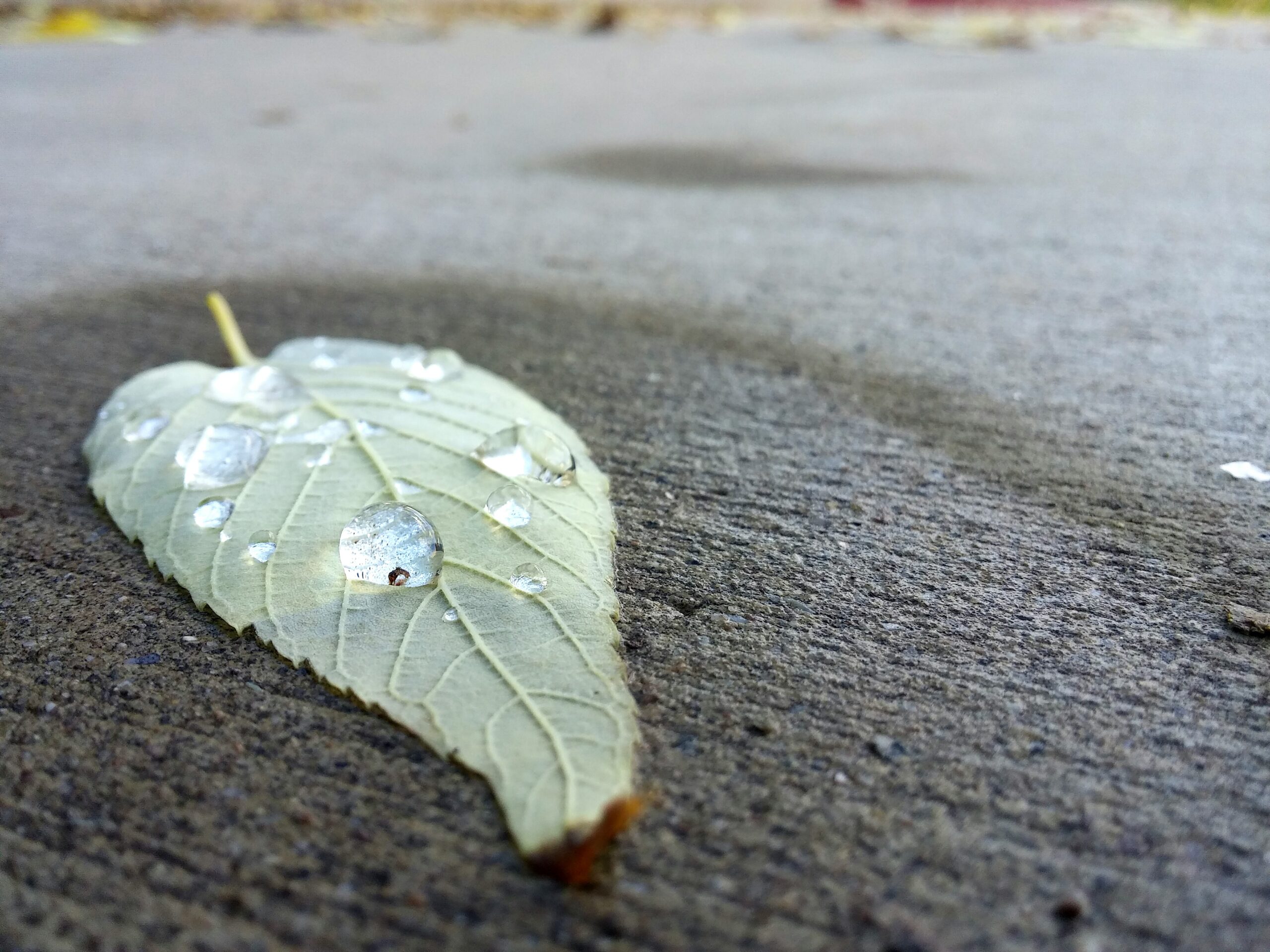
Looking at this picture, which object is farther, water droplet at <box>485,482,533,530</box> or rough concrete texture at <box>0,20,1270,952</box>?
water droplet at <box>485,482,533,530</box>

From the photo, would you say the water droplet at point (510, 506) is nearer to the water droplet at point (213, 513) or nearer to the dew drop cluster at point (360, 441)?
the dew drop cluster at point (360, 441)

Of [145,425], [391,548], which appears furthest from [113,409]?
[391,548]

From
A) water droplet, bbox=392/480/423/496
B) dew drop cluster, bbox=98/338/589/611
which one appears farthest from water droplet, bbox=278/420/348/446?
water droplet, bbox=392/480/423/496

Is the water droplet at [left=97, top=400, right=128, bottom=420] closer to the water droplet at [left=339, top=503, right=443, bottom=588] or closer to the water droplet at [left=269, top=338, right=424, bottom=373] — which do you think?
the water droplet at [left=269, top=338, right=424, bottom=373]

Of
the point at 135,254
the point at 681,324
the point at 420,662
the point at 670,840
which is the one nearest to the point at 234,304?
the point at 135,254

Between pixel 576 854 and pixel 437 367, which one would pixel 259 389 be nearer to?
pixel 437 367

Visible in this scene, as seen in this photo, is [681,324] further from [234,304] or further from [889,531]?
[234,304]

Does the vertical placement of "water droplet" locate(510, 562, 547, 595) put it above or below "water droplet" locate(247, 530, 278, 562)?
above
